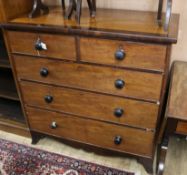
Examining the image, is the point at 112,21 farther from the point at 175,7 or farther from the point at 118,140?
the point at 118,140

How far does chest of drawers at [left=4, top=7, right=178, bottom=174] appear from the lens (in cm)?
106

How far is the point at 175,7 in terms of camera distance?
134 cm

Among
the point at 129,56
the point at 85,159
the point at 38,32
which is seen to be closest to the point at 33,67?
the point at 38,32

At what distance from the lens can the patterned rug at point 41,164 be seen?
1510 millimetres

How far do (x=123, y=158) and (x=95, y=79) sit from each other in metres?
0.70

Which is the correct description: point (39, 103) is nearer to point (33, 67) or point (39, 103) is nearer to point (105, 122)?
point (33, 67)

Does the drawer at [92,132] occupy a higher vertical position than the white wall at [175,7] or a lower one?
lower

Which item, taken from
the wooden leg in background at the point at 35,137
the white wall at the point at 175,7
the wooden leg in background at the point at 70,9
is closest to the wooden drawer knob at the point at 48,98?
the wooden leg in background at the point at 35,137

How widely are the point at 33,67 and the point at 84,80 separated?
330 millimetres

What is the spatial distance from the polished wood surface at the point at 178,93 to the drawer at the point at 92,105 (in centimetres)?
9

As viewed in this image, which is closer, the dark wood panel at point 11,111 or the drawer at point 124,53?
the drawer at point 124,53

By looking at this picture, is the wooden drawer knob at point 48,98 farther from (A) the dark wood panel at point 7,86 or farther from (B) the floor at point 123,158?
(B) the floor at point 123,158

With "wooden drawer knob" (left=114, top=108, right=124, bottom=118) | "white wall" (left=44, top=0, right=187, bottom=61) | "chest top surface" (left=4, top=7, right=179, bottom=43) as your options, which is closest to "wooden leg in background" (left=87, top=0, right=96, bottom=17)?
"chest top surface" (left=4, top=7, right=179, bottom=43)

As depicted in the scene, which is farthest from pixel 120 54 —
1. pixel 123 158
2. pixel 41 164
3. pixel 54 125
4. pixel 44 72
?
pixel 41 164
